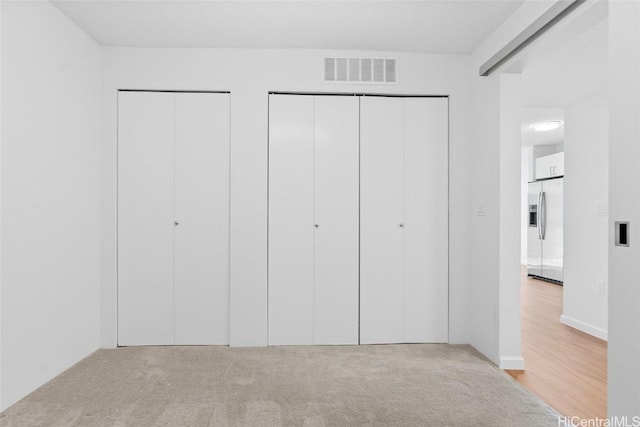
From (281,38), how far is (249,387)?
108 inches

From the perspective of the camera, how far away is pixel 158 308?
3.53 meters

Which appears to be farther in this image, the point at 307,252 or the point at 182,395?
the point at 307,252

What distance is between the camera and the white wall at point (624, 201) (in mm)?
1686

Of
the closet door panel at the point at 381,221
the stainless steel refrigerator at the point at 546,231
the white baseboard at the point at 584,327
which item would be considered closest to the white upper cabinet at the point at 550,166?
the stainless steel refrigerator at the point at 546,231

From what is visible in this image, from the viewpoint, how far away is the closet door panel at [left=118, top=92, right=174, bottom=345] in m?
3.52

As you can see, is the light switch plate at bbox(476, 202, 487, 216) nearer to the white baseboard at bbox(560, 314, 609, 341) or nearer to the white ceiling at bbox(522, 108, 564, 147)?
the white baseboard at bbox(560, 314, 609, 341)

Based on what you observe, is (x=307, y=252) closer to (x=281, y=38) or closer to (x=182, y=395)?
(x=182, y=395)

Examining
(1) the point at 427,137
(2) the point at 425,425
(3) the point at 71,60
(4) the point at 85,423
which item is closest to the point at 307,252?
(1) the point at 427,137

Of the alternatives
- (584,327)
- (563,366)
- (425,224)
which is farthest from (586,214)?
(425,224)

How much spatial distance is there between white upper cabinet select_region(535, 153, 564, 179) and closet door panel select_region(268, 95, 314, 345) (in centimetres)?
545

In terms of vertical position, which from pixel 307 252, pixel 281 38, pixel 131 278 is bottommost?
pixel 131 278

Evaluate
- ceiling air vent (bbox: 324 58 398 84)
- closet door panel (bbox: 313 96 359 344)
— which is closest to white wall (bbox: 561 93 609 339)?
ceiling air vent (bbox: 324 58 398 84)

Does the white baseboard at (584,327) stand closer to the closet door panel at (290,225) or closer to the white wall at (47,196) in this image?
the closet door panel at (290,225)

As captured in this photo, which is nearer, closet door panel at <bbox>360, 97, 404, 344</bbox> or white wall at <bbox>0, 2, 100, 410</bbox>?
white wall at <bbox>0, 2, 100, 410</bbox>
